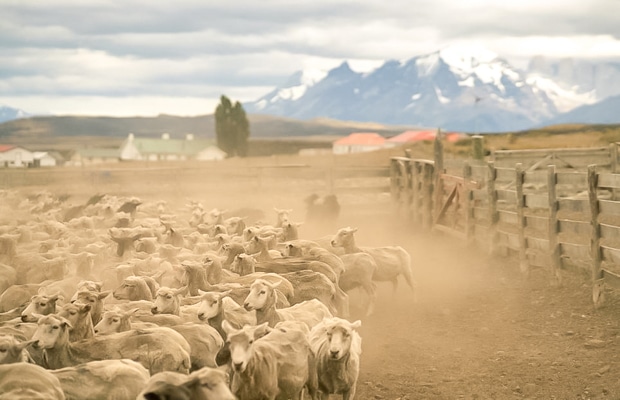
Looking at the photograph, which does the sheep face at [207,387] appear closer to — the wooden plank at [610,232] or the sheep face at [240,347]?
the sheep face at [240,347]

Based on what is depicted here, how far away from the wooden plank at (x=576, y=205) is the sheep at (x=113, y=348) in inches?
290

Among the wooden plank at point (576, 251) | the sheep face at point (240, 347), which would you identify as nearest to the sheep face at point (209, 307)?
the sheep face at point (240, 347)

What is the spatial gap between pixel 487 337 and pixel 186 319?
187 inches

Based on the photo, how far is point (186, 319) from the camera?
29.7ft

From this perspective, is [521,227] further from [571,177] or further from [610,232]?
[610,232]

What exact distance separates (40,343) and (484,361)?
5.67 meters

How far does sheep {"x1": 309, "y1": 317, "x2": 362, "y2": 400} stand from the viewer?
810 centimetres

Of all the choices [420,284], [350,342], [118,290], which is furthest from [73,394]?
[420,284]

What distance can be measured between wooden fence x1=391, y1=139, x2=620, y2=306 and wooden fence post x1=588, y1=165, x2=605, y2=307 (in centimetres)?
1

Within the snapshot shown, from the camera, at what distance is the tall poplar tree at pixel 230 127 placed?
305 feet

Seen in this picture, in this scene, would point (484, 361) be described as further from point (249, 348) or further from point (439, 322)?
point (249, 348)

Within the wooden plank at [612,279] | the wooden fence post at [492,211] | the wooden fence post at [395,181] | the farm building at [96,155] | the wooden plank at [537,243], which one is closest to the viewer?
the wooden plank at [612,279]

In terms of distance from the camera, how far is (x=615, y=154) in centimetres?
2278

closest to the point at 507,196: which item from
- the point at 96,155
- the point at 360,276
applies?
the point at 360,276
